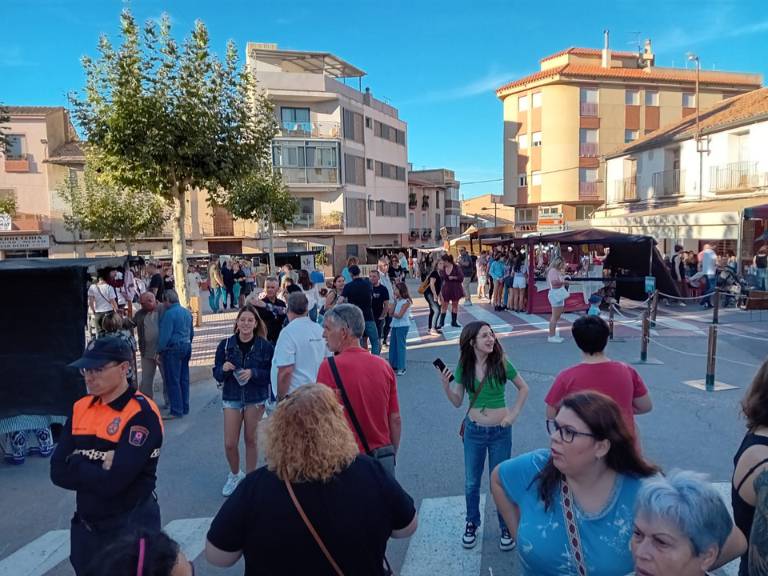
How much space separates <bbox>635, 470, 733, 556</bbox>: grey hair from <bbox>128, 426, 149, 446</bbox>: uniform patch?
2095 millimetres

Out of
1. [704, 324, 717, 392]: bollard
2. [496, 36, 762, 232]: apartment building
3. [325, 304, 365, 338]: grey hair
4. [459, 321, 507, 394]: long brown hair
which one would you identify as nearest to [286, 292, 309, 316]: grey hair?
[325, 304, 365, 338]: grey hair

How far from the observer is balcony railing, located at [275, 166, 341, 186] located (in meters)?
36.3

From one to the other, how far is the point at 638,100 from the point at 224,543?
149 feet

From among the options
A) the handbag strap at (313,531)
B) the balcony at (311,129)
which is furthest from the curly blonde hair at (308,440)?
the balcony at (311,129)

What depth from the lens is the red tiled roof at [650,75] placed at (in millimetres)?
39094

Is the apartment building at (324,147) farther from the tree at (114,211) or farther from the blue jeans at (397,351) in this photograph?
the blue jeans at (397,351)

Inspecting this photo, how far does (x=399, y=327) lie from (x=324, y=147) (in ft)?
99.0

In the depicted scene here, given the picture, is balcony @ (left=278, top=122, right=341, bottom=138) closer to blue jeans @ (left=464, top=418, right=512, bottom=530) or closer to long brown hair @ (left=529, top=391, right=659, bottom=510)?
blue jeans @ (left=464, top=418, right=512, bottom=530)

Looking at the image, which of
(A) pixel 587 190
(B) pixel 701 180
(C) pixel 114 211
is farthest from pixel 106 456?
(A) pixel 587 190

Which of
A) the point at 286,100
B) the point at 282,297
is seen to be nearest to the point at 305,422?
the point at 282,297

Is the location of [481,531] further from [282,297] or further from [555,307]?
[555,307]

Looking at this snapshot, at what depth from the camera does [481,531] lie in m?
3.98

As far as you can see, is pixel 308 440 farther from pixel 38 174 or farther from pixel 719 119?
pixel 38 174

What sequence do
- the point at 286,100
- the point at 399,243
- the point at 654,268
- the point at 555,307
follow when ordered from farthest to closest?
the point at 399,243 → the point at 286,100 → the point at 654,268 → the point at 555,307
